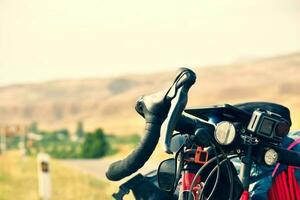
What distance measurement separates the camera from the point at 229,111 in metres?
3.46

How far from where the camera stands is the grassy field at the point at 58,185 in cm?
1474

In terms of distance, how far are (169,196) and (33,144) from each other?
31103 mm

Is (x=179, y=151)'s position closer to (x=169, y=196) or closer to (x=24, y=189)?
(x=169, y=196)

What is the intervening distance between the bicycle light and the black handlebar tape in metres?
0.22

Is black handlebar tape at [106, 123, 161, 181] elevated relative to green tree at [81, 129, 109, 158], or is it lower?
lower

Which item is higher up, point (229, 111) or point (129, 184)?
point (229, 111)

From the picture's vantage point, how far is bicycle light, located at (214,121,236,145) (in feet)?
11.1

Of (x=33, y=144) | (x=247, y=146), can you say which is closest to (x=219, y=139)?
(x=247, y=146)

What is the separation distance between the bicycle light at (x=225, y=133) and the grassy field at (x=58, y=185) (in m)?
9.72

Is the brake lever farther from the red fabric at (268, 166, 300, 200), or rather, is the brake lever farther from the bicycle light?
the red fabric at (268, 166, 300, 200)

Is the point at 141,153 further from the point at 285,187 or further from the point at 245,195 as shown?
the point at 285,187

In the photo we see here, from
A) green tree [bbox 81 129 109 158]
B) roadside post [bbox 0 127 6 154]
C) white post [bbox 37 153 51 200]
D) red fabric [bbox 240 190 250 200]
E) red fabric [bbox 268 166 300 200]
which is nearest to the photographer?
red fabric [bbox 240 190 250 200]

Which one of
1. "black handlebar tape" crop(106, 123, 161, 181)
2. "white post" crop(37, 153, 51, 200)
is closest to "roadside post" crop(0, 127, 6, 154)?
"white post" crop(37, 153, 51, 200)

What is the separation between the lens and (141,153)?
11.2 feet
